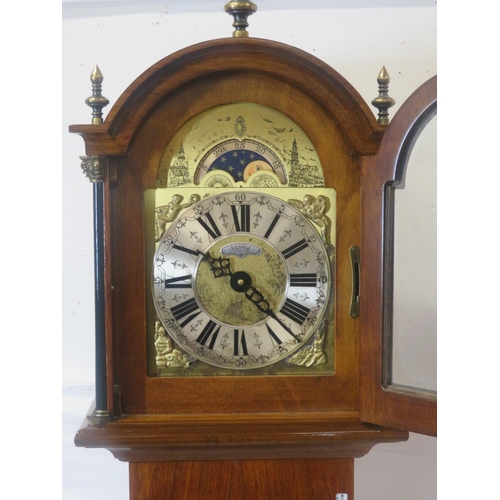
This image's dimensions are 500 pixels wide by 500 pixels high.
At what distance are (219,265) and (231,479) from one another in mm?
404

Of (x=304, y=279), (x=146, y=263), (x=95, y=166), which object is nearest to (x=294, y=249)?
(x=304, y=279)

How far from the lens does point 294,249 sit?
4.01 ft

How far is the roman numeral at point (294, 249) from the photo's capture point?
1.22 meters

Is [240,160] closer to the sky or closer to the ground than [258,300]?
closer to the sky

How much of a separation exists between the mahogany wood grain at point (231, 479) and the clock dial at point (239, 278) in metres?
0.21

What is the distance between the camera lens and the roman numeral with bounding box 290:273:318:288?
1224 mm

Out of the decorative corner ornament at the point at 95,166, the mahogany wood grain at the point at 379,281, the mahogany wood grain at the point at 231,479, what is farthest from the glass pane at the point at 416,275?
the decorative corner ornament at the point at 95,166

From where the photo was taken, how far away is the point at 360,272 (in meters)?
1.22

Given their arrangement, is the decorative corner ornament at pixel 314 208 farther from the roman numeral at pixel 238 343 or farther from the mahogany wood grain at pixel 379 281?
the roman numeral at pixel 238 343

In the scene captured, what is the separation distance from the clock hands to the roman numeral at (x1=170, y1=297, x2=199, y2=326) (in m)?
0.06

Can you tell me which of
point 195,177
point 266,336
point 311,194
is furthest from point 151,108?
point 266,336

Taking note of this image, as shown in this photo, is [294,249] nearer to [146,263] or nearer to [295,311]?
[295,311]

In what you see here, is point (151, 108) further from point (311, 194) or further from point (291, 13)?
point (291, 13)

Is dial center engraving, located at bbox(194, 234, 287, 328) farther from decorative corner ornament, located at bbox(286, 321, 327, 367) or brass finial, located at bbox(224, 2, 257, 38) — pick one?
brass finial, located at bbox(224, 2, 257, 38)
